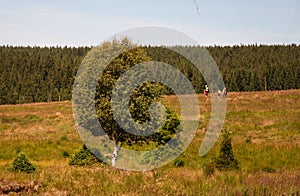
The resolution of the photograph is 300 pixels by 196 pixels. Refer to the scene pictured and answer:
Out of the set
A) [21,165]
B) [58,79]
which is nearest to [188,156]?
[21,165]

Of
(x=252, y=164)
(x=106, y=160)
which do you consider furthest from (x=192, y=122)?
(x=106, y=160)

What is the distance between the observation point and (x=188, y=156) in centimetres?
2631

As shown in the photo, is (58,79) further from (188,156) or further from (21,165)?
(21,165)

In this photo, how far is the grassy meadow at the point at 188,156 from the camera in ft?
26.1

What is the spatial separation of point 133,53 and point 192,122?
13.0m

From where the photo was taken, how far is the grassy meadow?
796 cm

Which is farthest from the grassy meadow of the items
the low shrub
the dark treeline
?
the dark treeline

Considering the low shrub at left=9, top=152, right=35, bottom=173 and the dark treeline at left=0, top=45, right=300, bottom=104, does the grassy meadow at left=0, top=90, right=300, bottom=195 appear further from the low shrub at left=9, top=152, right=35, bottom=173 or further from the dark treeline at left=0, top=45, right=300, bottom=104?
the dark treeline at left=0, top=45, right=300, bottom=104

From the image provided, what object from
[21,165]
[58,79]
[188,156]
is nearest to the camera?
[21,165]

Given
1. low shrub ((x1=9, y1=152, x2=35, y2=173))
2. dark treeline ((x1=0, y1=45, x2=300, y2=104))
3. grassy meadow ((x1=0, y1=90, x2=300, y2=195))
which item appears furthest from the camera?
dark treeline ((x1=0, y1=45, x2=300, y2=104))

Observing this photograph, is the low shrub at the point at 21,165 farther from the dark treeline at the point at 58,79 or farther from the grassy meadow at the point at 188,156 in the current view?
the dark treeline at the point at 58,79

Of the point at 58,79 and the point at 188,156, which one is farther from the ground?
the point at 58,79

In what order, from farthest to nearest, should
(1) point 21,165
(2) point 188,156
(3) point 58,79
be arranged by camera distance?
(3) point 58,79, (2) point 188,156, (1) point 21,165

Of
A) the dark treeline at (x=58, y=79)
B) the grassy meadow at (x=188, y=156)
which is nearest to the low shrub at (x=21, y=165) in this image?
the grassy meadow at (x=188, y=156)
